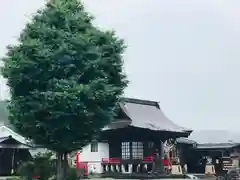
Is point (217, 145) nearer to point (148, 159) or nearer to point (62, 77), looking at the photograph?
point (148, 159)

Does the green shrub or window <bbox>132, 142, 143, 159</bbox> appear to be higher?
window <bbox>132, 142, 143, 159</bbox>

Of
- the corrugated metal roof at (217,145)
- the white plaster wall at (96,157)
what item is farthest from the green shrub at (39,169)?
the corrugated metal roof at (217,145)

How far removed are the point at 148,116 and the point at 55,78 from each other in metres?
19.0

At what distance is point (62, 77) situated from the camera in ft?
80.1

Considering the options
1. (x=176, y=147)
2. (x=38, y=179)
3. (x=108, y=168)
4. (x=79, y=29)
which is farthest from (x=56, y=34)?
(x=176, y=147)

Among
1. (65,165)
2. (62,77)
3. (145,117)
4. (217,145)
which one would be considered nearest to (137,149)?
(145,117)

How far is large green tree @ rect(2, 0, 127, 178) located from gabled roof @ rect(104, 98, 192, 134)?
11.8 meters

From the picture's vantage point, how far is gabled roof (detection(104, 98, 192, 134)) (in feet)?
124

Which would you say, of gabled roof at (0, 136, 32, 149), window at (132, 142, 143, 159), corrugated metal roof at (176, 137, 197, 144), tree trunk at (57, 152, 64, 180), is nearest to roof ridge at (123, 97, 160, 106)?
corrugated metal roof at (176, 137, 197, 144)

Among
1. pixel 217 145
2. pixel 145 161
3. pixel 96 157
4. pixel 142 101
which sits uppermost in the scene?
pixel 142 101

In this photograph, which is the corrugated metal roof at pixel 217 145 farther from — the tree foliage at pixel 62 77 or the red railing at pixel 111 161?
the tree foliage at pixel 62 77

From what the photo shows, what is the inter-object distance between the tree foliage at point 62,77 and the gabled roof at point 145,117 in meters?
11.8

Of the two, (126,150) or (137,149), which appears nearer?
(137,149)

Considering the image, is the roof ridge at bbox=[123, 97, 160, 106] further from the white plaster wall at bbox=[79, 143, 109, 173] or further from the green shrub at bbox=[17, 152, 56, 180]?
the green shrub at bbox=[17, 152, 56, 180]
